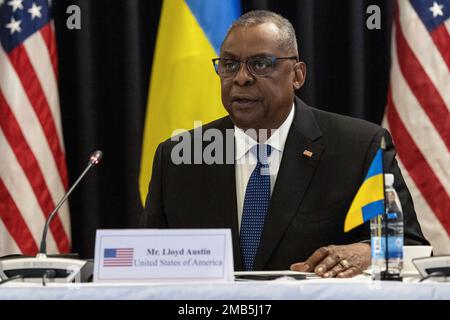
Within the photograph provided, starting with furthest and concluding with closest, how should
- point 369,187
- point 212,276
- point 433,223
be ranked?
point 433,223, point 369,187, point 212,276

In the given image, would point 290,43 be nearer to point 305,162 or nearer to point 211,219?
point 305,162

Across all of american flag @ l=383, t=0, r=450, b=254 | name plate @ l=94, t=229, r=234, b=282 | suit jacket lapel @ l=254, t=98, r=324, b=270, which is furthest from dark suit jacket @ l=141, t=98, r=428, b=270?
name plate @ l=94, t=229, r=234, b=282

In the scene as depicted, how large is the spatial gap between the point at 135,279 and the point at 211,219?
3.86 ft

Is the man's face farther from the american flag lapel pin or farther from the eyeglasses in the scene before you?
the american flag lapel pin

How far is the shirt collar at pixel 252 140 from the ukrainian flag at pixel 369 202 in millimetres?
1005

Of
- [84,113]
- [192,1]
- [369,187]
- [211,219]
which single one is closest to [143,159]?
[84,113]

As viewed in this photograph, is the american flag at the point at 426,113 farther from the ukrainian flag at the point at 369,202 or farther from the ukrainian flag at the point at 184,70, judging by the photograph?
the ukrainian flag at the point at 369,202

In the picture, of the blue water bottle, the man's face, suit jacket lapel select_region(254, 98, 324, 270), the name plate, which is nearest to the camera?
the name plate

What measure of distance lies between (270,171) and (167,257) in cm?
121

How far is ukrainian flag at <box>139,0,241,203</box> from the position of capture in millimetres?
4105

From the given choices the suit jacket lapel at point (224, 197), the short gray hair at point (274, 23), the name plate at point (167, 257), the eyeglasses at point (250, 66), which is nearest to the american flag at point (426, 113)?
the short gray hair at point (274, 23)

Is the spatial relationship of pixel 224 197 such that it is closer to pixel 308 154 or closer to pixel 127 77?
pixel 308 154

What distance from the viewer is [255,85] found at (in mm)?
3146

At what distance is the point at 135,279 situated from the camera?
1.91 m
